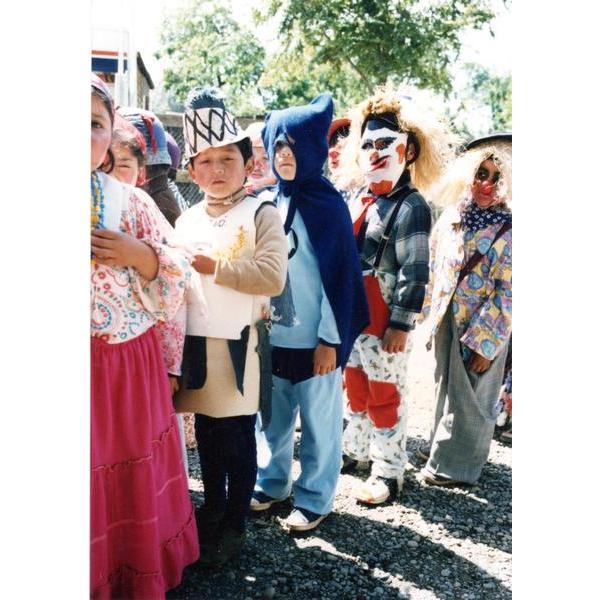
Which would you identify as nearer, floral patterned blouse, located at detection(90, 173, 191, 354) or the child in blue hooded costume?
floral patterned blouse, located at detection(90, 173, 191, 354)

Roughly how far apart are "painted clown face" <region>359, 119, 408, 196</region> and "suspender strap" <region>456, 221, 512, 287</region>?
54 centimetres

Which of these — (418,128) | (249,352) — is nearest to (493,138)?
(418,128)

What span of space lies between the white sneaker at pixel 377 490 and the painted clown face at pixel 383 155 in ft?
4.53

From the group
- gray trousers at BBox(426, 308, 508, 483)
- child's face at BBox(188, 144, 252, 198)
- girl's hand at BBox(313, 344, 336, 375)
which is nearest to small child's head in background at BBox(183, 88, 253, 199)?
child's face at BBox(188, 144, 252, 198)

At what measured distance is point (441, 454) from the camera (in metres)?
3.32

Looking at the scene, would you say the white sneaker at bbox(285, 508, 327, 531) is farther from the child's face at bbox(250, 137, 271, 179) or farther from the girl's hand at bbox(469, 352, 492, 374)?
the child's face at bbox(250, 137, 271, 179)

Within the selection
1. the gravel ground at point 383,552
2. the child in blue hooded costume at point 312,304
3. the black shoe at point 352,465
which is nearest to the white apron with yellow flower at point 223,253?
the child in blue hooded costume at point 312,304

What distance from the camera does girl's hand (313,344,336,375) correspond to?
2539 mm

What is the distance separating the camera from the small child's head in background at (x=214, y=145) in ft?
6.74

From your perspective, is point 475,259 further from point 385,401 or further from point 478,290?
point 385,401

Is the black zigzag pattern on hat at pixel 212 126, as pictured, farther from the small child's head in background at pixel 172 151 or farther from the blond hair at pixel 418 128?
the blond hair at pixel 418 128
